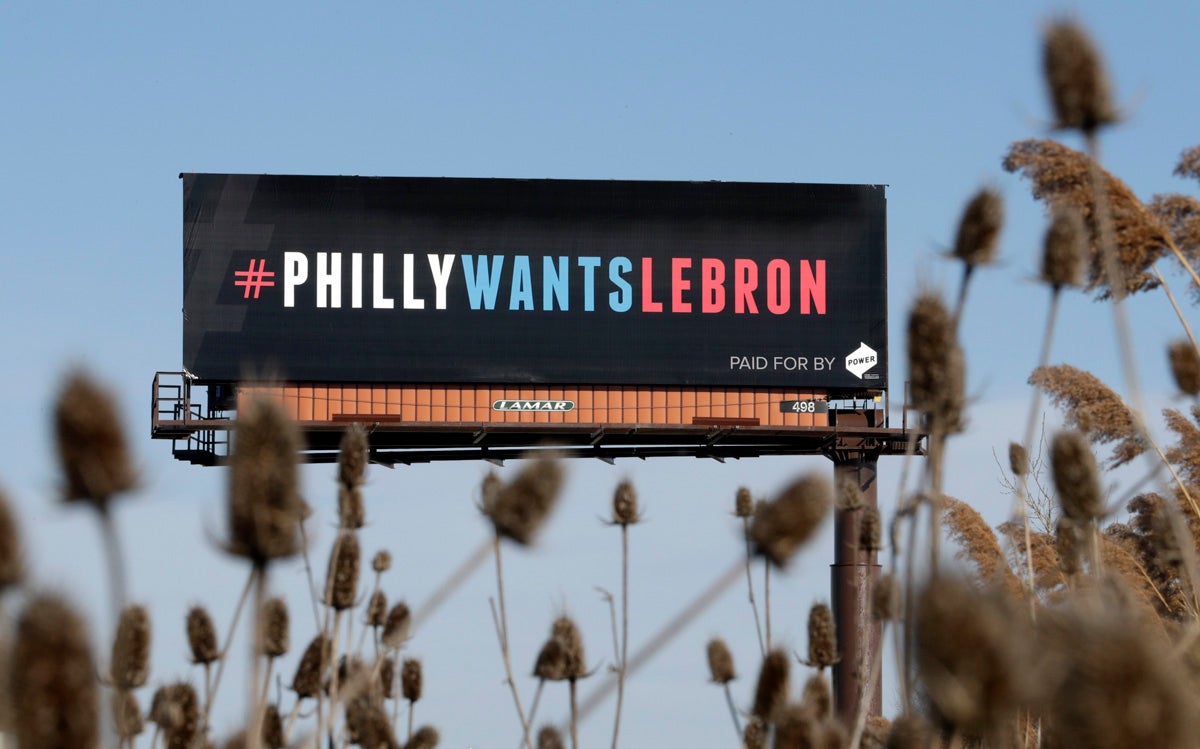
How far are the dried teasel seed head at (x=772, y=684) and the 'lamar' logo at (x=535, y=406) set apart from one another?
32.1 meters

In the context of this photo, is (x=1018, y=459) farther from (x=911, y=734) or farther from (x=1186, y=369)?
(x=911, y=734)

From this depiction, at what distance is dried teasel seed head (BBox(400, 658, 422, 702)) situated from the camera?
7.88 metres

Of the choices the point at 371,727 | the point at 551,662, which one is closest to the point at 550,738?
the point at 551,662

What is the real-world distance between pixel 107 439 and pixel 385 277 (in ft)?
115

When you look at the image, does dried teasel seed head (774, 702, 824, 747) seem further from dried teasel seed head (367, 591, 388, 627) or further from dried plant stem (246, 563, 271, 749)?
dried teasel seed head (367, 591, 388, 627)

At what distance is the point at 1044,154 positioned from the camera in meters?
15.2

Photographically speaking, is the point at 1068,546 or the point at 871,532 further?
the point at 1068,546

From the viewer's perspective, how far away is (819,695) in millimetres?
6102

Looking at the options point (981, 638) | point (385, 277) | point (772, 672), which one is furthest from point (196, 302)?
point (981, 638)

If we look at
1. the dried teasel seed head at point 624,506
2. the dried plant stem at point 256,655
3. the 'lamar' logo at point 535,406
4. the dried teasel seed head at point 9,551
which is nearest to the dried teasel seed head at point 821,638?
the dried teasel seed head at point 624,506

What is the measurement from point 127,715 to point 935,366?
2793 mm

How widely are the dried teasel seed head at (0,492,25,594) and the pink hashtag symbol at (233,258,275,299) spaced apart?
34.6 metres

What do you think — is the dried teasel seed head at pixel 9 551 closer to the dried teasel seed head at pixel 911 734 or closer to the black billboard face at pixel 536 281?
the dried teasel seed head at pixel 911 734

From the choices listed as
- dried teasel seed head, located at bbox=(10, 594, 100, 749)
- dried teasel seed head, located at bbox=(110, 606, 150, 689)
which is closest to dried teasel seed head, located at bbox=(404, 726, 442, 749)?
dried teasel seed head, located at bbox=(110, 606, 150, 689)
